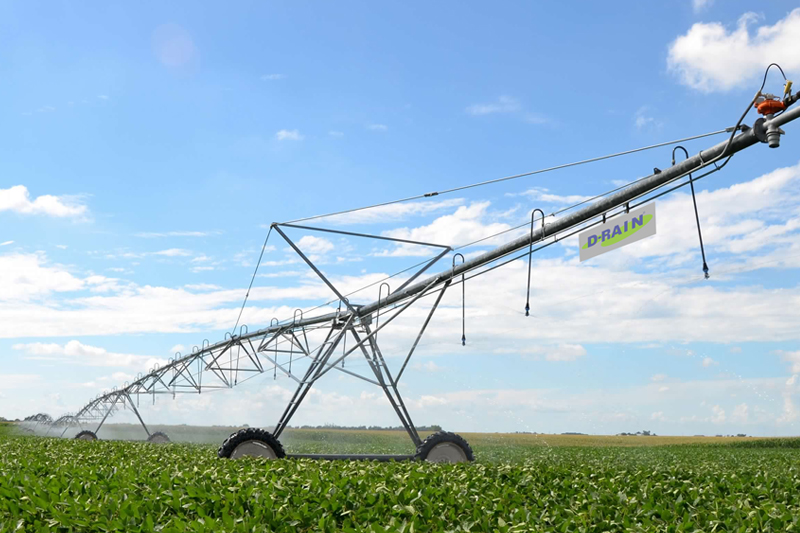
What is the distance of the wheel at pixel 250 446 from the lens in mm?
12500

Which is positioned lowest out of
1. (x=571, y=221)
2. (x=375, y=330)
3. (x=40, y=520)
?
(x=40, y=520)

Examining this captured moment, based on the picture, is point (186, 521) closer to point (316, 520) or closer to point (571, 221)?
point (316, 520)

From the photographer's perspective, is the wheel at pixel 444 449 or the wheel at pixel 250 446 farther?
the wheel at pixel 250 446

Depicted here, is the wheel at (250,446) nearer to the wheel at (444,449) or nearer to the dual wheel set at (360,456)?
the dual wheel set at (360,456)

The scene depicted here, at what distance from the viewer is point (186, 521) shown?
6.44 m

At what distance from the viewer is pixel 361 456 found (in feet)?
42.2

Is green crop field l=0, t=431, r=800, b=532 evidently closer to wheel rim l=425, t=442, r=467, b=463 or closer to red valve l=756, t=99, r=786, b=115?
wheel rim l=425, t=442, r=467, b=463

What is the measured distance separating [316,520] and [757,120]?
6304 millimetres

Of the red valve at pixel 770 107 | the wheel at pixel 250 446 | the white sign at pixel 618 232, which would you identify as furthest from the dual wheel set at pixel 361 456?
the red valve at pixel 770 107

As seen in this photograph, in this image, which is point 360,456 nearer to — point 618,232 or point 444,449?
point 444,449

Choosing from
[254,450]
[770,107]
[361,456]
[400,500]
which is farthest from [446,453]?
[770,107]

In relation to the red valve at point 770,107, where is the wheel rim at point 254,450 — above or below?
below

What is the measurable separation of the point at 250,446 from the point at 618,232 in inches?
306

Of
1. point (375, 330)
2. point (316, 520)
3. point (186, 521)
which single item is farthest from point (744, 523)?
point (375, 330)
